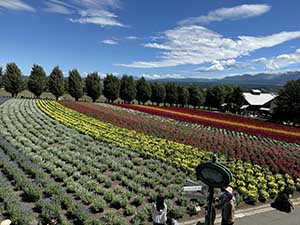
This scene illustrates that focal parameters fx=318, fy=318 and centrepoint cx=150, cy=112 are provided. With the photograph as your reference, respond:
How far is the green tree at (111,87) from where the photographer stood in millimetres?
76062

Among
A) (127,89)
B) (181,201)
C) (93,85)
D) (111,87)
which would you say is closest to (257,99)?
(127,89)

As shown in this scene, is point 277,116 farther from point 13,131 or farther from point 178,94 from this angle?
point 13,131

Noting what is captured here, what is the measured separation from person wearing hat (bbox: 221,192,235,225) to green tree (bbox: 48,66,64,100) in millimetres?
67203

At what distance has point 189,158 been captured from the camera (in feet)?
59.7

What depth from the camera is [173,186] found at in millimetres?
13062

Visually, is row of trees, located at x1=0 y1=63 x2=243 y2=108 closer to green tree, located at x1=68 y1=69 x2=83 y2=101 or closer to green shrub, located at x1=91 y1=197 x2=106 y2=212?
green tree, located at x1=68 y1=69 x2=83 y2=101

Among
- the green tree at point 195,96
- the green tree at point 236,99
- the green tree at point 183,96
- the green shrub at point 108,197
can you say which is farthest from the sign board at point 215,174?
the green tree at point 195,96

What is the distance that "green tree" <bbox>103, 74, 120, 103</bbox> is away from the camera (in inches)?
2995

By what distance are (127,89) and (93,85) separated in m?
8.22

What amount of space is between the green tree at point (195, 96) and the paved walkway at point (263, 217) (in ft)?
240

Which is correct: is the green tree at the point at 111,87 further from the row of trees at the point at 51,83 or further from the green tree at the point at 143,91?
the green tree at the point at 143,91

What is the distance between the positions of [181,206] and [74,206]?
3.65m

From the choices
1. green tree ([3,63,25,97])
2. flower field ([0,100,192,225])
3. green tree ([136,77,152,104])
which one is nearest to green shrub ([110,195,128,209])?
flower field ([0,100,192,225])

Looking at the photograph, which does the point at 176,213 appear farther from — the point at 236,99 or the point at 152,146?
the point at 236,99
